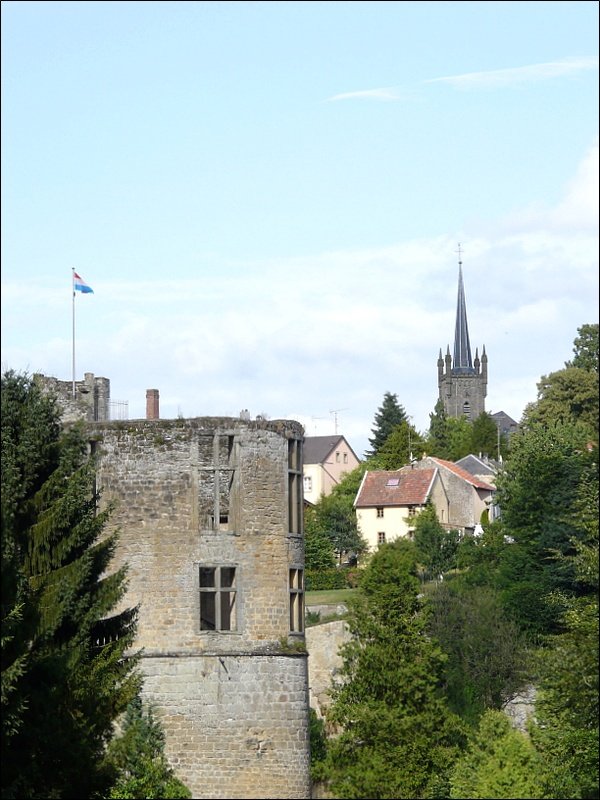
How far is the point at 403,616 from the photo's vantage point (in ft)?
164

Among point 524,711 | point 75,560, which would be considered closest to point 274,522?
point 75,560

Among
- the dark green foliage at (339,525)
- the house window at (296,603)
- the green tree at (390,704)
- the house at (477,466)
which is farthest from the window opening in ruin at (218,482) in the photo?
the house at (477,466)

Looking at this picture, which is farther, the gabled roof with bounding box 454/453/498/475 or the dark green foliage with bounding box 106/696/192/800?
the gabled roof with bounding box 454/453/498/475

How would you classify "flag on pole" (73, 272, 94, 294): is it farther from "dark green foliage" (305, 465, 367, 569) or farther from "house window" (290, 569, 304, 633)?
"dark green foliage" (305, 465, 367, 569)

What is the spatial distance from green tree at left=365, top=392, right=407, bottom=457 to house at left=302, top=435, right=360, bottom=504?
6.46 ft

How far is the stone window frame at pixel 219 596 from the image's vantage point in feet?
123

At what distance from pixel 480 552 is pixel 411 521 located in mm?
14340

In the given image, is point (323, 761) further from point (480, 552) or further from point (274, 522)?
point (480, 552)

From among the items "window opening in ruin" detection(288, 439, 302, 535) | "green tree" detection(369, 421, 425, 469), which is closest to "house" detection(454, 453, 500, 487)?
"green tree" detection(369, 421, 425, 469)

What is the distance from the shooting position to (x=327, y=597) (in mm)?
65438

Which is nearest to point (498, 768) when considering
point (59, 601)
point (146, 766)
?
point (146, 766)

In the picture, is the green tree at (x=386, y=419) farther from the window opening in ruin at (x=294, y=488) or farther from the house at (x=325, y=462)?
the window opening in ruin at (x=294, y=488)

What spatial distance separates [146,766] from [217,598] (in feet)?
13.0

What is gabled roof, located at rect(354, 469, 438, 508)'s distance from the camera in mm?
89500
